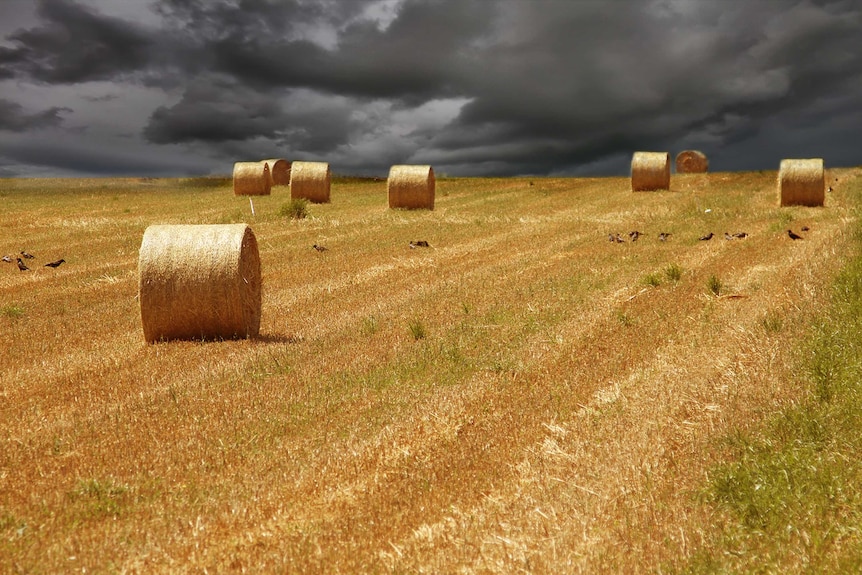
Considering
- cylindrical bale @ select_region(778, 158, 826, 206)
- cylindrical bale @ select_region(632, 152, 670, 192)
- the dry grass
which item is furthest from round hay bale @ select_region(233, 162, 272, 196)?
cylindrical bale @ select_region(778, 158, 826, 206)

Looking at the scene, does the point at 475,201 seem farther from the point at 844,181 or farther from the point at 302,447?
the point at 302,447

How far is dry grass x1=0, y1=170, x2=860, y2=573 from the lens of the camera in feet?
16.0

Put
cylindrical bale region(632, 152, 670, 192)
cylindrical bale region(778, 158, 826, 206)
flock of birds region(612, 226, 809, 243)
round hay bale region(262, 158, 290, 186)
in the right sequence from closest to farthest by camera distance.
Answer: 1. flock of birds region(612, 226, 809, 243)
2. cylindrical bale region(778, 158, 826, 206)
3. cylindrical bale region(632, 152, 670, 192)
4. round hay bale region(262, 158, 290, 186)

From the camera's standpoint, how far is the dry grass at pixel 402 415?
4867mm

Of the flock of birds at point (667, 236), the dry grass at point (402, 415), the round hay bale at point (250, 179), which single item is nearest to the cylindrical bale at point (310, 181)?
the round hay bale at point (250, 179)

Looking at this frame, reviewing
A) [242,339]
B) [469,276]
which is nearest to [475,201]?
[469,276]

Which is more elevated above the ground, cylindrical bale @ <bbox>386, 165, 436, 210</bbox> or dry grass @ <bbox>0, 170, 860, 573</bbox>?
cylindrical bale @ <bbox>386, 165, 436, 210</bbox>

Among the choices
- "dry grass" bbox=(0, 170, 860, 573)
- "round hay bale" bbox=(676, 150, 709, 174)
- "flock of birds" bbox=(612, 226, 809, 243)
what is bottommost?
"dry grass" bbox=(0, 170, 860, 573)

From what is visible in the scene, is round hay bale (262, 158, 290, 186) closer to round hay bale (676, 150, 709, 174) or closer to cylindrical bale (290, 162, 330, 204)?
cylindrical bale (290, 162, 330, 204)

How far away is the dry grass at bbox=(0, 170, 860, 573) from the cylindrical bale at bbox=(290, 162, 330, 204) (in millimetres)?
17350

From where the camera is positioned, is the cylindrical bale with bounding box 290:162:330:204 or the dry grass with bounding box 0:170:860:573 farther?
the cylindrical bale with bounding box 290:162:330:204

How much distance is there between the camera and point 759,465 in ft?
17.5

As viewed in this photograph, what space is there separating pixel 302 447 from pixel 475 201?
93.2 feet

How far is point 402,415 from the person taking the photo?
7.17m
